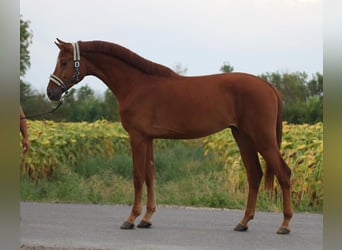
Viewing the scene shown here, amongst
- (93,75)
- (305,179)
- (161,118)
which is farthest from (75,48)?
(305,179)

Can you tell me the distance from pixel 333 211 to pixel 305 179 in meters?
6.96

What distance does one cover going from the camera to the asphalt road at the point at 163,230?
→ 498cm

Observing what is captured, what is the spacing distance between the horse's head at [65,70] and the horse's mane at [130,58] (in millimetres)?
215

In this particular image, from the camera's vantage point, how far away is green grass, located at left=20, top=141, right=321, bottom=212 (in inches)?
322

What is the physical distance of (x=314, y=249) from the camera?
489 cm

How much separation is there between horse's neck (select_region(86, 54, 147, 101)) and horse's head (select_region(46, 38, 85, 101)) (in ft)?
0.57

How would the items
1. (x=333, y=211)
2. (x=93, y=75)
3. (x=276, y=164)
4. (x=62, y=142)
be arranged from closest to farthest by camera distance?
(x=333, y=211)
(x=276, y=164)
(x=93, y=75)
(x=62, y=142)

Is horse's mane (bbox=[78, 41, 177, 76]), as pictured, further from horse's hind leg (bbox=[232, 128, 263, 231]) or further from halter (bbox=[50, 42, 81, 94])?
horse's hind leg (bbox=[232, 128, 263, 231])

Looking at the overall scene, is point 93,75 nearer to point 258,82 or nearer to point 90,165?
point 258,82

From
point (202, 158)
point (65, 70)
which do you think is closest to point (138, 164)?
point (65, 70)

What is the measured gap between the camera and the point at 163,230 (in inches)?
230

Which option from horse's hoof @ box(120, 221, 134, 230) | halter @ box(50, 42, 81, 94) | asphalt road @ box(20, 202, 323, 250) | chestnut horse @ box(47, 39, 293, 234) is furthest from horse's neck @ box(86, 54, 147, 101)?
asphalt road @ box(20, 202, 323, 250)

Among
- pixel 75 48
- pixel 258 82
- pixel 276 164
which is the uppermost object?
pixel 75 48

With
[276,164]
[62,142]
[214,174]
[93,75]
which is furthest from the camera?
[62,142]
